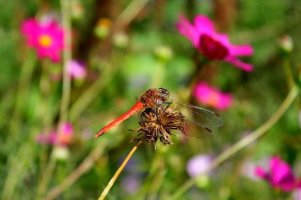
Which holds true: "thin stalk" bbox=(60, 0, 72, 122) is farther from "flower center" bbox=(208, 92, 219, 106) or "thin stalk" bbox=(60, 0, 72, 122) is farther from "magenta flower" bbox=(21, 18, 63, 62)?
"flower center" bbox=(208, 92, 219, 106)

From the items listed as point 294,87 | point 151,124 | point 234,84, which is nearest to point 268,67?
point 234,84

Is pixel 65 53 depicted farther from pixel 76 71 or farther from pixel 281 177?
pixel 281 177

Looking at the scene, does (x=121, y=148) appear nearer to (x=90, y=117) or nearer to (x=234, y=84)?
(x=90, y=117)

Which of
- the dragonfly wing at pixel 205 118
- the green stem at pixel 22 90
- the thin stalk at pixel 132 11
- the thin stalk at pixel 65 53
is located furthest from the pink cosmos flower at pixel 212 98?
the dragonfly wing at pixel 205 118

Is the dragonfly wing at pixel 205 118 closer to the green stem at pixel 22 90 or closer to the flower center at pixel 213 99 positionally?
the green stem at pixel 22 90

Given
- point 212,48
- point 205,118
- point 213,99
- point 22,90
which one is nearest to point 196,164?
point 213,99

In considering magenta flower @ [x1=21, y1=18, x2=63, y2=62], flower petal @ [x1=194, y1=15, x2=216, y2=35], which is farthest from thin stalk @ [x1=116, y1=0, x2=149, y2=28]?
flower petal @ [x1=194, y1=15, x2=216, y2=35]
